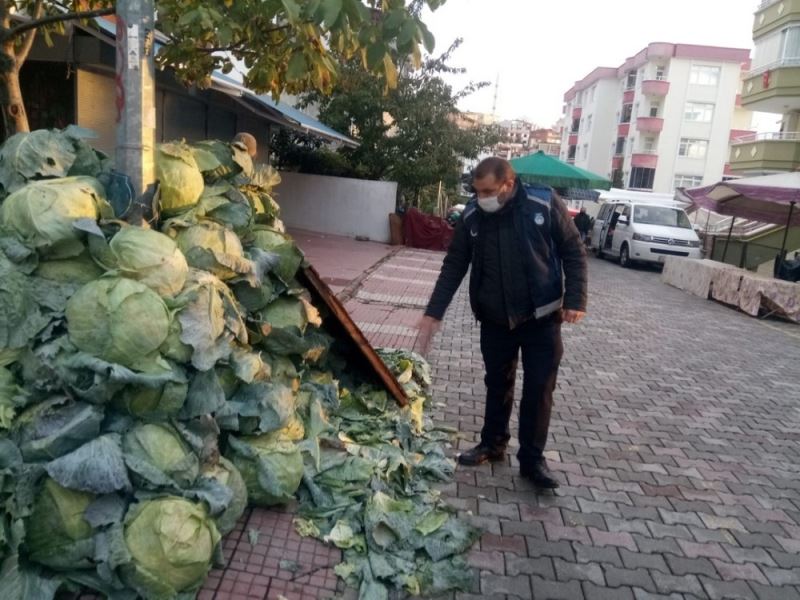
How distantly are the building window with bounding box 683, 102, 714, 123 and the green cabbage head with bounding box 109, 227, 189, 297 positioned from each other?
54120 mm

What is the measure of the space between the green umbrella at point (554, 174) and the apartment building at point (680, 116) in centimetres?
3366

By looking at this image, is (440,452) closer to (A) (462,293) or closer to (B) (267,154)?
(A) (462,293)

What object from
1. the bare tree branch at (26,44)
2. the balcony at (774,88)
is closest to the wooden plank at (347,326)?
the bare tree branch at (26,44)

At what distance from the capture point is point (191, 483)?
2756 millimetres

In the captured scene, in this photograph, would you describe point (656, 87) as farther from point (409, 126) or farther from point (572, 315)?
→ point (572, 315)

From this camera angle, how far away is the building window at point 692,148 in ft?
167

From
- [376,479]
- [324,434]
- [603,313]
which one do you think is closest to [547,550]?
[376,479]

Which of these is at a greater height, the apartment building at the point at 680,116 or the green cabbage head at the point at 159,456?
the apartment building at the point at 680,116

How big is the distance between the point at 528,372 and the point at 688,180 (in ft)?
172

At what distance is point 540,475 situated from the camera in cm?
404

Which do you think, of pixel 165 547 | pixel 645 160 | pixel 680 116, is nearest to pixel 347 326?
pixel 165 547

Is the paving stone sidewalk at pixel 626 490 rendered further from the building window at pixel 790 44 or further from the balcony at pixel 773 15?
the balcony at pixel 773 15

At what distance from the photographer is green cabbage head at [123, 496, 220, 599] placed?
2.48 m

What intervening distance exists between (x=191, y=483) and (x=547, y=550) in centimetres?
179
